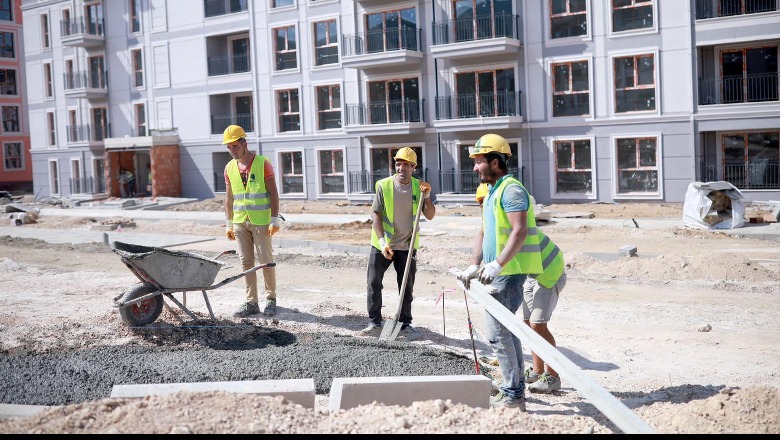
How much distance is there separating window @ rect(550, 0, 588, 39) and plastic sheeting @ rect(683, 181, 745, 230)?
10.4 metres

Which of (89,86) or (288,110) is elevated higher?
(89,86)

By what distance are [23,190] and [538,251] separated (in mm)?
57949

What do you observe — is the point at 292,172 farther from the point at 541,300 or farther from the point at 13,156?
the point at 13,156

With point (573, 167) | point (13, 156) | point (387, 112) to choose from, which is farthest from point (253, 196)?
point (13, 156)

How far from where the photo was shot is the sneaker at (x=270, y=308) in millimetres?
9406

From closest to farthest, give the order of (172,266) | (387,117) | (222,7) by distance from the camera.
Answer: (172,266), (387,117), (222,7)

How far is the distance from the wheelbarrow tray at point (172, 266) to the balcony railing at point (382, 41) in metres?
24.3

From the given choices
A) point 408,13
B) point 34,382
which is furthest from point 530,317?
point 408,13

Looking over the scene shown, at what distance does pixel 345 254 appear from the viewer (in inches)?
638

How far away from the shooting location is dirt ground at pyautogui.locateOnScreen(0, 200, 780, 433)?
4754mm

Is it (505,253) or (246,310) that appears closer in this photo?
(505,253)

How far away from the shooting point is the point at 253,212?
9.38 meters

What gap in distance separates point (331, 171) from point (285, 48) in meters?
6.15

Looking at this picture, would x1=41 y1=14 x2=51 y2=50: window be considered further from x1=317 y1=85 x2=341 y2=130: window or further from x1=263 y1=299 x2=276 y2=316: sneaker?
x1=263 y1=299 x2=276 y2=316: sneaker
